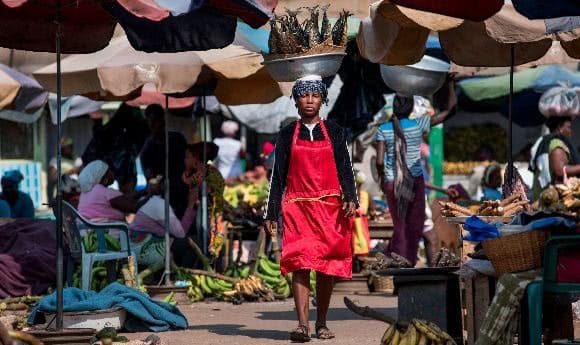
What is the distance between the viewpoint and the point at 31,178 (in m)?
24.7

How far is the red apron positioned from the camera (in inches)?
396

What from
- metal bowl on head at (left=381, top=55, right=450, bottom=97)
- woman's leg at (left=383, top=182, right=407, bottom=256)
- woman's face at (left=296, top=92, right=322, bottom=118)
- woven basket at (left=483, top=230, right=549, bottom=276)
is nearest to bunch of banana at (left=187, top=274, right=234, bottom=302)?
woman's leg at (left=383, top=182, right=407, bottom=256)

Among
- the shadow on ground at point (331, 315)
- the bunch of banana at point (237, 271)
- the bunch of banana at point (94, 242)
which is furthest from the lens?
the bunch of banana at point (237, 271)

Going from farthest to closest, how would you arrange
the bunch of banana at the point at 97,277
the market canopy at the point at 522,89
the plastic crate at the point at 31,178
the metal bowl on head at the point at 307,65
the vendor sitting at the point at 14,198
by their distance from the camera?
1. the plastic crate at the point at 31,178
2. the market canopy at the point at 522,89
3. the vendor sitting at the point at 14,198
4. the bunch of banana at the point at 97,277
5. the metal bowl on head at the point at 307,65

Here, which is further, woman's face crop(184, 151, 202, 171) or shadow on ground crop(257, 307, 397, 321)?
woman's face crop(184, 151, 202, 171)

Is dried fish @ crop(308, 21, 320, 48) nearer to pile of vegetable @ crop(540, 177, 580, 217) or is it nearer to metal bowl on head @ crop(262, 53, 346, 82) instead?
metal bowl on head @ crop(262, 53, 346, 82)

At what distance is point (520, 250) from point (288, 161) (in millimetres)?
3055

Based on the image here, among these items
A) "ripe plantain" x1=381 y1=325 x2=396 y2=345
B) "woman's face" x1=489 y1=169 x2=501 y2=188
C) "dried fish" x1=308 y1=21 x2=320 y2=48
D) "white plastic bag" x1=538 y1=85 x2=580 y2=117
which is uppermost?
"dried fish" x1=308 y1=21 x2=320 y2=48

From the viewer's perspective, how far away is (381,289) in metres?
14.6

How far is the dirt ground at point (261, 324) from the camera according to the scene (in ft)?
33.2

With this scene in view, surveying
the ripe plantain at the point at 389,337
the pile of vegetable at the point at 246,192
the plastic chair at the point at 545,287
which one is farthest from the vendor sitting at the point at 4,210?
the plastic chair at the point at 545,287

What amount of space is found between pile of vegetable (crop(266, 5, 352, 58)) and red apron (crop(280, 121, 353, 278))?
166cm

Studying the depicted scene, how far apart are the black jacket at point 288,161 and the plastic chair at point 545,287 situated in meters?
2.95

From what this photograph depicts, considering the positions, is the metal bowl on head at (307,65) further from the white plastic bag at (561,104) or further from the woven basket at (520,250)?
the woven basket at (520,250)
